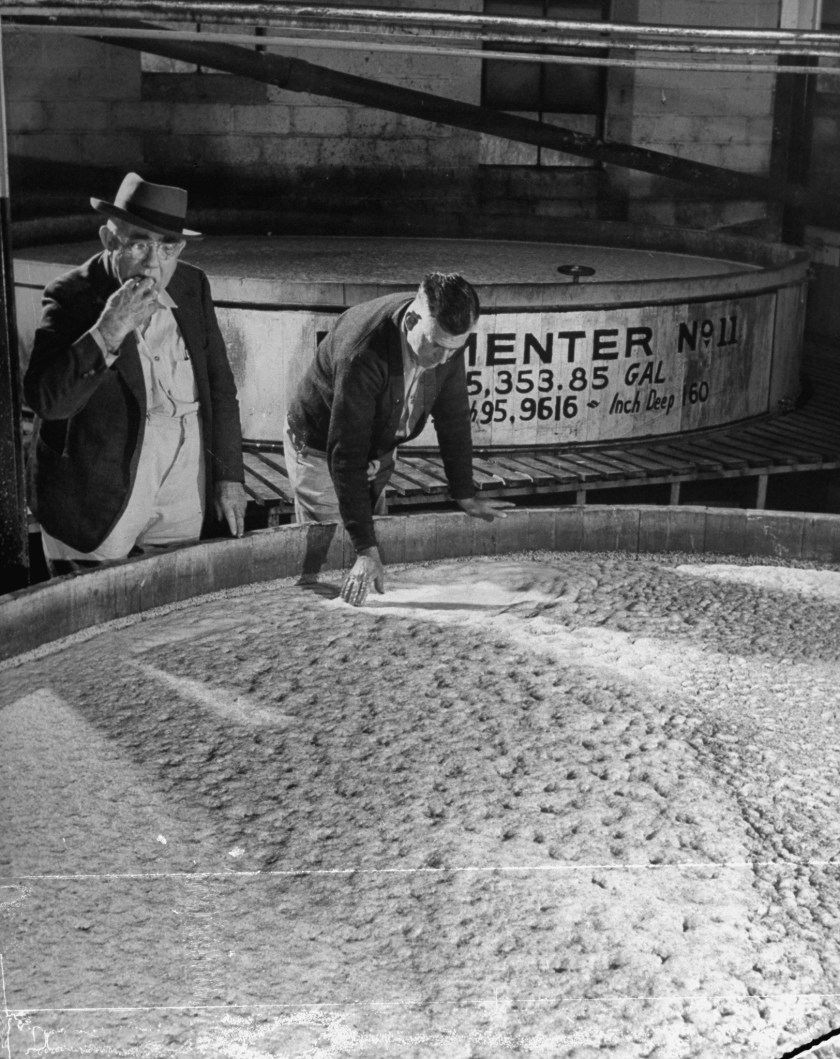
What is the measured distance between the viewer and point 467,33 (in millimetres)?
3758

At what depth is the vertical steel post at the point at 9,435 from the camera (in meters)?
3.44

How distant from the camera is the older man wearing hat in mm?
3449

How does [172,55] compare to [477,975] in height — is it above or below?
above

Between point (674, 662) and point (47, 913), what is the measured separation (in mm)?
1605

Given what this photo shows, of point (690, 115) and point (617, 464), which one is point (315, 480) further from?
point (690, 115)

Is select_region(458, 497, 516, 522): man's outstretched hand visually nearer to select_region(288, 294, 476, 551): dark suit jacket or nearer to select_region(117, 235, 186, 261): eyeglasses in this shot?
select_region(288, 294, 476, 551): dark suit jacket

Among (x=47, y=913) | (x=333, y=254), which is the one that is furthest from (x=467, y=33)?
(x=333, y=254)

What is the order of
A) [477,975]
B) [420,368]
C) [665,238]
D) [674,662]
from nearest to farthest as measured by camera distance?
1. [477,975]
2. [674,662]
3. [420,368]
4. [665,238]

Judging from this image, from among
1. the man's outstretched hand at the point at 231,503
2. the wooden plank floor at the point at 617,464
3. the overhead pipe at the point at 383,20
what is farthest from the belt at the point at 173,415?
the wooden plank floor at the point at 617,464

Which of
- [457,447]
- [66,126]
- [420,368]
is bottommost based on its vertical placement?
[457,447]

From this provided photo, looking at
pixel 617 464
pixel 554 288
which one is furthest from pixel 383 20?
pixel 617 464

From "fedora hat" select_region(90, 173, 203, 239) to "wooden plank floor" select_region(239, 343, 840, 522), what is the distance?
55.1 inches

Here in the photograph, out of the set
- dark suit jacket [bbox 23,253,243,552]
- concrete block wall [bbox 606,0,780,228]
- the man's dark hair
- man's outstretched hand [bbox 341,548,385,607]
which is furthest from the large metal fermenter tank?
concrete block wall [bbox 606,0,780,228]

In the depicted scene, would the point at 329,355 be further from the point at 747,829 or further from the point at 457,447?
the point at 747,829
